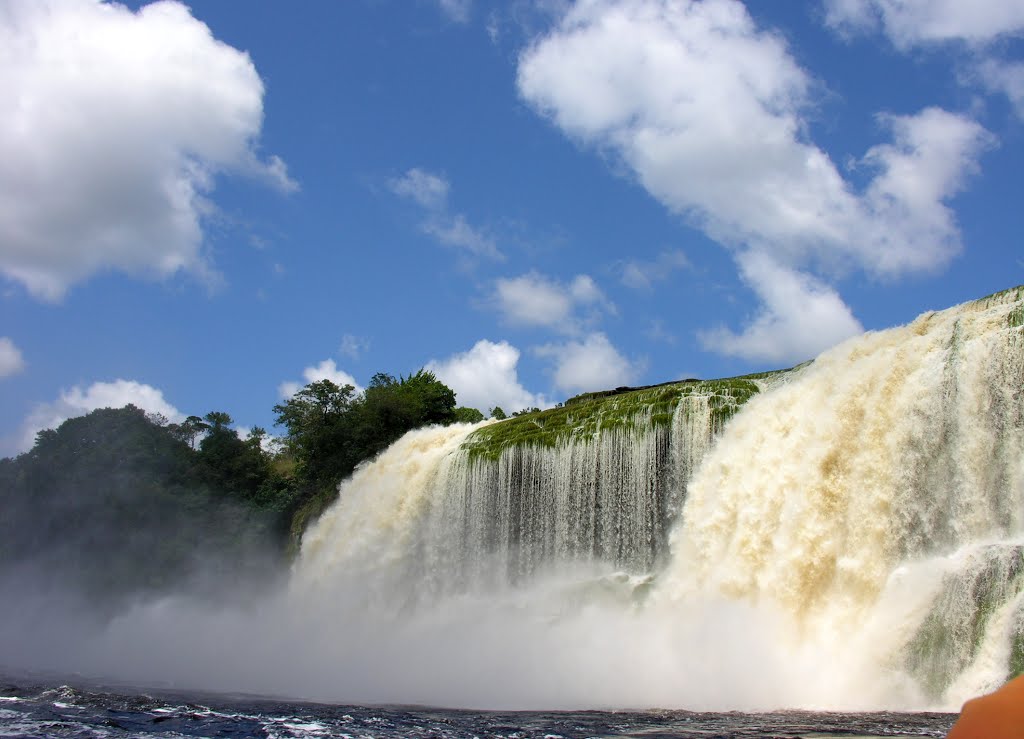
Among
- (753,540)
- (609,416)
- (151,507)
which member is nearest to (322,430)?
(151,507)

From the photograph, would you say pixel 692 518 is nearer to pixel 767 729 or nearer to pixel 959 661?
pixel 959 661

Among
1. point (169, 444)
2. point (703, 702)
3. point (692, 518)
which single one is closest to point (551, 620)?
point (692, 518)

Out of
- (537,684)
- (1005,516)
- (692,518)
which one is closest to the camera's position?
(1005,516)

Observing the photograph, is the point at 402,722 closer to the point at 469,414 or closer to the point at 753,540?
the point at 753,540

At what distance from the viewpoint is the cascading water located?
13461 millimetres

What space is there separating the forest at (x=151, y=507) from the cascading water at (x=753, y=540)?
10.8 metres

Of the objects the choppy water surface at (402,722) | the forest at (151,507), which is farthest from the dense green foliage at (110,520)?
the choppy water surface at (402,722)

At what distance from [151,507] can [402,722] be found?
100ft

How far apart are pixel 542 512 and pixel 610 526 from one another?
2410mm

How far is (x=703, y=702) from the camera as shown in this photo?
46.0 feet

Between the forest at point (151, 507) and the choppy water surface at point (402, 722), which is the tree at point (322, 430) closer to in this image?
the forest at point (151, 507)

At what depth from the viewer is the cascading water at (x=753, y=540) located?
44.2 ft

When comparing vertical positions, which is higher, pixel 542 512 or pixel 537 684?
A: pixel 542 512

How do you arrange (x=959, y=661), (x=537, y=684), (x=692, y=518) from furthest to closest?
(x=692, y=518) → (x=537, y=684) → (x=959, y=661)
